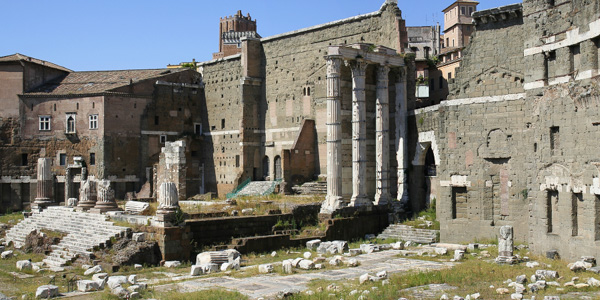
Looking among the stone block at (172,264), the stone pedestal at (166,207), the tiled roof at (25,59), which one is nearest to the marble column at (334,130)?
the stone pedestal at (166,207)

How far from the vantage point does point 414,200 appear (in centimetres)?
2938

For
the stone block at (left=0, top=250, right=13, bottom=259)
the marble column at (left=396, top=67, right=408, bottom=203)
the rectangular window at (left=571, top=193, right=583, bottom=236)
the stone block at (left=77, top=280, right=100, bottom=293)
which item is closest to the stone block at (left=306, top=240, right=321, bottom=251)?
the marble column at (left=396, top=67, right=408, bottom=203)

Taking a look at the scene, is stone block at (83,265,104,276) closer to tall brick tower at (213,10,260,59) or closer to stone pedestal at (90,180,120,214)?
stone pedestal at (90,180,120,214)

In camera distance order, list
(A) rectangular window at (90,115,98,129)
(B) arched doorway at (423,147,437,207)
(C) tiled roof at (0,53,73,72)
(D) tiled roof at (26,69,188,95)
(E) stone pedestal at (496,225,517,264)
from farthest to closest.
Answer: (D) tiled roof at (26,69,188,95), (C) tiled roof at (0,53,73,72), (A) rectangular window at (90,115,98,129), (B) arched doorway at (423,147,437,207), (E) stone pedestal at (496,225,517,264)

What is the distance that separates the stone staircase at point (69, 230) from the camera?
23.0 metres

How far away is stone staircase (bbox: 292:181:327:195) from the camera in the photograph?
115 ft

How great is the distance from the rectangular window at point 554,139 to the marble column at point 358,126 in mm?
11069

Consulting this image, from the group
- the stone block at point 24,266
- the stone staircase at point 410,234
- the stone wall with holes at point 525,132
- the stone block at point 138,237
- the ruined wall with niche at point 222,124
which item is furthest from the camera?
the ruined wall with niche at point 222,124

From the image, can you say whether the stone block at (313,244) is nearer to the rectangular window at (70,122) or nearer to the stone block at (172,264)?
the stone block at (172,264)

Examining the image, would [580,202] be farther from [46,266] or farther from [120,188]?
[120,188]

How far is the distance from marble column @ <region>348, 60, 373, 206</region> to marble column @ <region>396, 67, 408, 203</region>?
1865 millimetres

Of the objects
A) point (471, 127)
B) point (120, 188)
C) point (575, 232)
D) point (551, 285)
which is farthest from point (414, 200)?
point (120, 188)

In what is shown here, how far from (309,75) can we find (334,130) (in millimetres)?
10353

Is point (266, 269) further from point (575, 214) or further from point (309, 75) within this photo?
point (309, 75)
